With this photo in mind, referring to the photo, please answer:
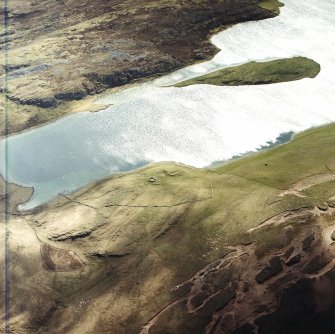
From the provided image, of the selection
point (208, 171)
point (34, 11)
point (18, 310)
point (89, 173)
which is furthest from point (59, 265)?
point (34, 11)

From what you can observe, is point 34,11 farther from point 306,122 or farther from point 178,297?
point 178,297

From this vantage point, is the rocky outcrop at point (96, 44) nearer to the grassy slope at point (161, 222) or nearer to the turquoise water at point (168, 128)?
the turquoise water at point (168, 128)

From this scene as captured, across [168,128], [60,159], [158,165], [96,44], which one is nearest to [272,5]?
[96,44]

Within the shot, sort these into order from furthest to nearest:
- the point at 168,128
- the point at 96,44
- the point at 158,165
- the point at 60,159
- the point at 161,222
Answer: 1. the point at 96,44
2. the point at 168,128
3. the point at 60,159
4. the point at 158,165
5. the point at 161,222

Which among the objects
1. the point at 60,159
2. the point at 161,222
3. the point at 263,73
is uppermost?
the point at 263,73

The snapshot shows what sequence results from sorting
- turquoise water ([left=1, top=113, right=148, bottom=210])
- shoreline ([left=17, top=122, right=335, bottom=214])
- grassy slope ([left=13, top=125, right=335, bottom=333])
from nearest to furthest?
grassy slope ([left=13, top=125, right=335, bottom=333]), shoreline ([left=17, top=122, right=335, bottom=214]), turquoise water ([left=1, top=113, right=148, bottom=210])

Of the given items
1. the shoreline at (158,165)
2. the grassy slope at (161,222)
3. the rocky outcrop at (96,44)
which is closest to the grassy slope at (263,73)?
the rocky outcrop at (96,44)

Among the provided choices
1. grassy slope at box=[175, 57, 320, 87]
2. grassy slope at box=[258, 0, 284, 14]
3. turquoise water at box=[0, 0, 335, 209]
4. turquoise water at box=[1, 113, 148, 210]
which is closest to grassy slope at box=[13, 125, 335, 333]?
turquoise water at box=[1, 113, 148, 210]

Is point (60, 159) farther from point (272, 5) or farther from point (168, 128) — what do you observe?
point (272, 5)

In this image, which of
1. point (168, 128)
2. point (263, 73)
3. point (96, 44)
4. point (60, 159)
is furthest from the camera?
point (96, 44)

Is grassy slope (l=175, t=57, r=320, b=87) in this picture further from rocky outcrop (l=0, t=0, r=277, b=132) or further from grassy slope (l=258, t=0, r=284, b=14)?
grassy slope (l=258, t=0, r=284, b=14)
